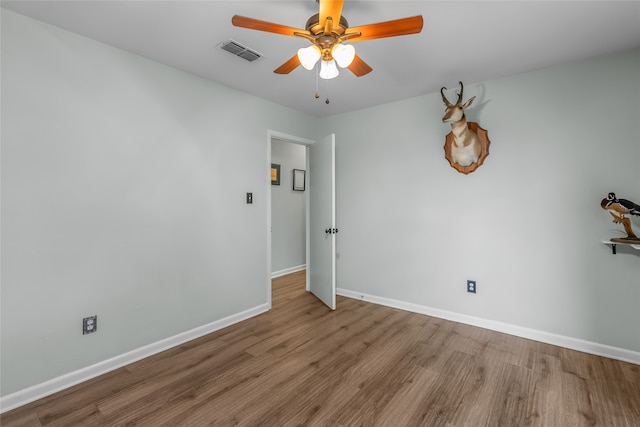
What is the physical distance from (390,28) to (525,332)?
289cm

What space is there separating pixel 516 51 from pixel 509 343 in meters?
2.49

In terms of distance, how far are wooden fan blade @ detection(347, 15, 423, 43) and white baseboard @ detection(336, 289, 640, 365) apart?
2.78m

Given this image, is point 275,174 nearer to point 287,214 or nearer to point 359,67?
point 287,214

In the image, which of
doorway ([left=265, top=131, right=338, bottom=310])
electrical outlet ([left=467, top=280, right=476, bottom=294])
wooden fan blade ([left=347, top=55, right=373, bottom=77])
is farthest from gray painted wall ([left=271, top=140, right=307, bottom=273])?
wooden fan blade ([left=347, top=55, right=373, bottom=77])

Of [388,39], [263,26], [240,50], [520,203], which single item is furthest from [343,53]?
[520,203]

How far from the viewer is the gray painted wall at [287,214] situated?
5.08 metres

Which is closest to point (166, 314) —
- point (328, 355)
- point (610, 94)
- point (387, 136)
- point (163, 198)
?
point (163, 198)

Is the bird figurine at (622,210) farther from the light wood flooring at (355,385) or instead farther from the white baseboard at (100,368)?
the white baseboard at (100,368)

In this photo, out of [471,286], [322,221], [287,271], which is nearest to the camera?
[471,286]

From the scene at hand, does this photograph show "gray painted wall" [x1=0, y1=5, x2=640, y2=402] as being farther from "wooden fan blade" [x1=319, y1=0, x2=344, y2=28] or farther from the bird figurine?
"wooden fan blade" [x1=319, y1=0, x2=344, y2=28]

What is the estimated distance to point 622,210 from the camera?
2.19 metres

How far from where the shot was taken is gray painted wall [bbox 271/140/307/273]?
200 inches

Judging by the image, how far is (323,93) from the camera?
127 inches

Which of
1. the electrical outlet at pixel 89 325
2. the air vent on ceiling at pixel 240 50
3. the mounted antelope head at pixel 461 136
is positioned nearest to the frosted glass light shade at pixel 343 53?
the air vent on ceiling at pixel 240 50
